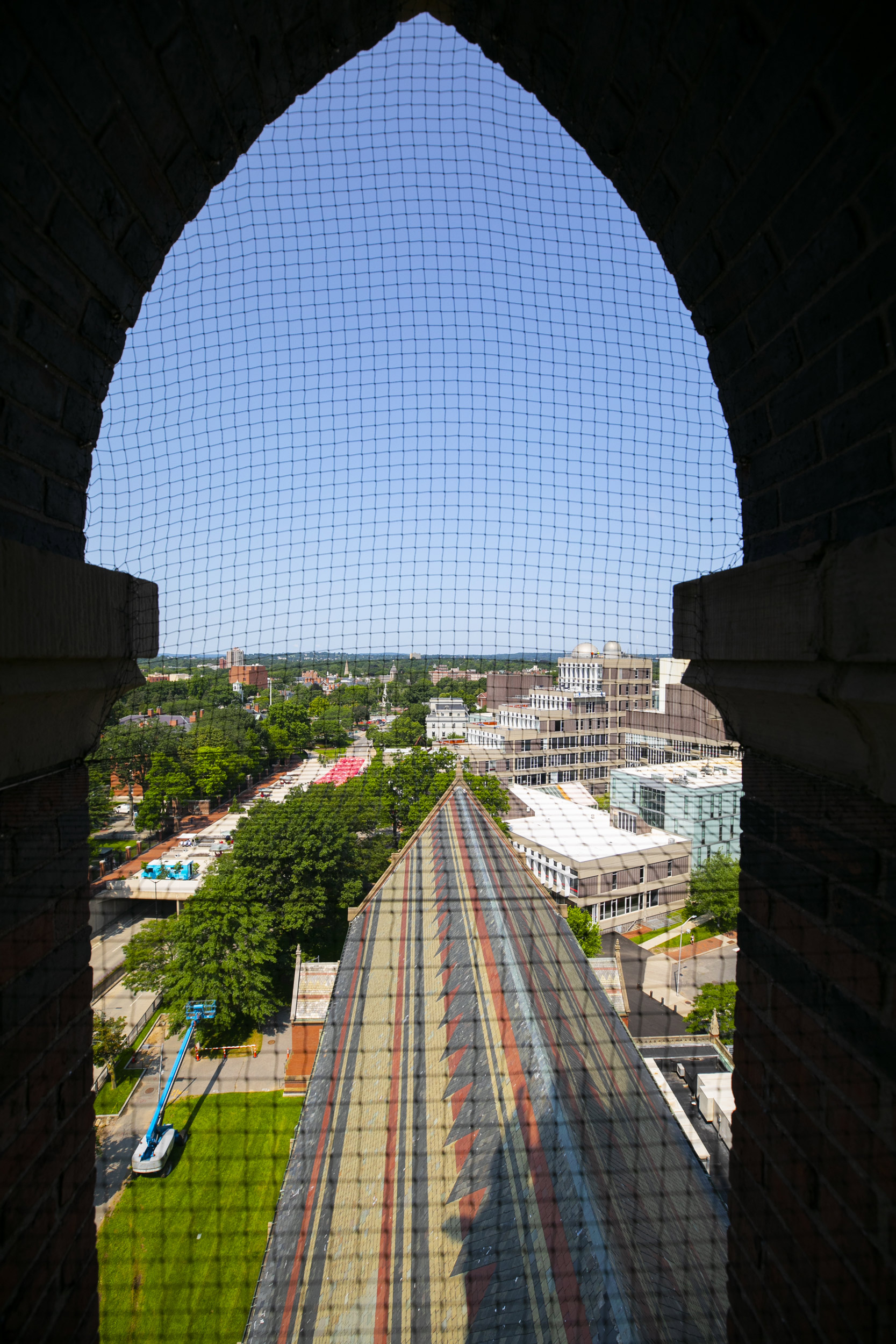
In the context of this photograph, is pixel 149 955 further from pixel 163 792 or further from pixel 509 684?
pixel 509 684

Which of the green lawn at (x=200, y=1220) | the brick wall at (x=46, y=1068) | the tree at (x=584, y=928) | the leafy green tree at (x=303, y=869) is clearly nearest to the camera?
the brick wall at (x=46, y=1068)

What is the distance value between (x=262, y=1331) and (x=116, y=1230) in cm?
388

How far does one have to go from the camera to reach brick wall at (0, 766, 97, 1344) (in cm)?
81

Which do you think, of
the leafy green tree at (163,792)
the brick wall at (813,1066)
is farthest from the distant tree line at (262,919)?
the brick wall at (813,1066)

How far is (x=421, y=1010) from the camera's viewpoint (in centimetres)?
392

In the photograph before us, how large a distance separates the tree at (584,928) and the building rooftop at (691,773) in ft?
9.91

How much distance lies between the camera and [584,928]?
28.1 feet

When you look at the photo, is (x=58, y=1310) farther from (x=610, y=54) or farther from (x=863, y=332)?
(x=610, y=54)

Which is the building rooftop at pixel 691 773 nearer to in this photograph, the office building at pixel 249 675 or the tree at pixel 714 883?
the tree at pixel 714 883

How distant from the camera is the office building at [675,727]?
181 centimetres

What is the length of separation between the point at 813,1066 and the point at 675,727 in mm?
2648

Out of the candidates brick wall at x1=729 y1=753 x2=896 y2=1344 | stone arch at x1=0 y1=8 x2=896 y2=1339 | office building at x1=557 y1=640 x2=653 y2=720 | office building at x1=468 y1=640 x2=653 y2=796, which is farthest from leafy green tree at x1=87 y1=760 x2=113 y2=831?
office building at x1=557 y1=640 x2=653 y2=720

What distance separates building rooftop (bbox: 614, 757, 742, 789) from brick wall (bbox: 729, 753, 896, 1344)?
330 centimetres

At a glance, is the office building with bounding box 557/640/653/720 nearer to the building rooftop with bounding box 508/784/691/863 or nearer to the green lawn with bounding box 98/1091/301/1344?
the building rooftop with bounding box 508/784/691/863
